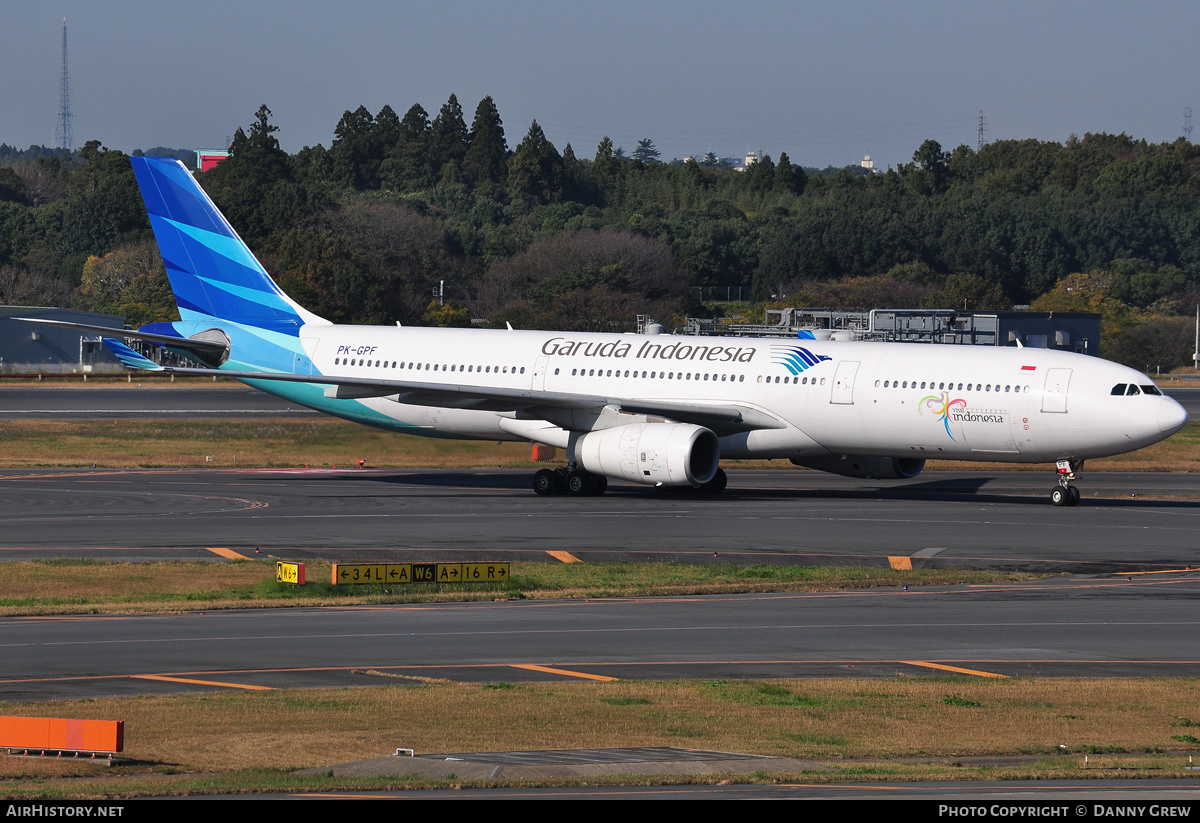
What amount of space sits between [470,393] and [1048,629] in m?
23.6

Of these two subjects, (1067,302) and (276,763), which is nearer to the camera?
(276,763)

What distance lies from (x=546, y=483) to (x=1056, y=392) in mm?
15579

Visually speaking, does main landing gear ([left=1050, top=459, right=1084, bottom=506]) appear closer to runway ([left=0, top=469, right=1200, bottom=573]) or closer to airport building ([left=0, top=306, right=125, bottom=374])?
runway ([left=0, top=469, right=1200, bottom=573])

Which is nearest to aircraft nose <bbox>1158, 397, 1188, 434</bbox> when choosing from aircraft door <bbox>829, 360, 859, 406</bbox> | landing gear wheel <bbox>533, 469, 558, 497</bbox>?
aircraft door <bbox>829, 360, 859, 406</bbox>

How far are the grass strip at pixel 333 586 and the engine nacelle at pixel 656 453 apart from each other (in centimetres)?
1018

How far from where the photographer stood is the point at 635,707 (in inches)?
758

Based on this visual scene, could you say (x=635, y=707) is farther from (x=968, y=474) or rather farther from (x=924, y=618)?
(x=968, y=474)

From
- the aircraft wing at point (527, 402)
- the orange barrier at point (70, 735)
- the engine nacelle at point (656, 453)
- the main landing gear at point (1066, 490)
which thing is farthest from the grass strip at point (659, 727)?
the aircraft wing at point (527, 402)

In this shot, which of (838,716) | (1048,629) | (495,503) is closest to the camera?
(838,716)

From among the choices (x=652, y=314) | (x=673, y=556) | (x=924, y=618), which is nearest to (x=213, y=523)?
(x=673, y=556)

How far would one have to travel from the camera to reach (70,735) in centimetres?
1583

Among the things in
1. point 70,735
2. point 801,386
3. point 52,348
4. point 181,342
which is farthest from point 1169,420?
point 52,348

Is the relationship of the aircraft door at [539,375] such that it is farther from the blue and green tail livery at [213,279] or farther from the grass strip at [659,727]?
the grass strip at [659,727]

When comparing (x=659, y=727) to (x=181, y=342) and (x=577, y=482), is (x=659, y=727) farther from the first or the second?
(x=181, y=342)
